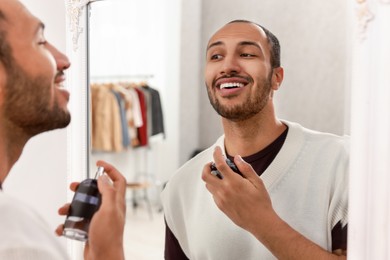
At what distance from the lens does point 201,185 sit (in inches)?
34.9

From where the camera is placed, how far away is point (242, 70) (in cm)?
82

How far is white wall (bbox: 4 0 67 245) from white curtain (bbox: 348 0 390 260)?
69cm

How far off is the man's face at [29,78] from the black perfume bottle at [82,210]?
0.13 meters

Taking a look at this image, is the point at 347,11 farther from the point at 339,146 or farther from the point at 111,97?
the point at 111,97

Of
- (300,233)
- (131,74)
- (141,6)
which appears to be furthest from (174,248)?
(141,6)

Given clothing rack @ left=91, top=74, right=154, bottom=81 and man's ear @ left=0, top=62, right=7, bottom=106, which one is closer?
man's ear @ left=0, top=62, right=7, bottom=106

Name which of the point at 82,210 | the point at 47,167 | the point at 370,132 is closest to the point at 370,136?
the point at 370,132

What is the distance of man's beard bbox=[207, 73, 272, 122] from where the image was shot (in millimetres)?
813

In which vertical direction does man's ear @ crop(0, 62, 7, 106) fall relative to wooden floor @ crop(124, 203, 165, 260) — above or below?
above

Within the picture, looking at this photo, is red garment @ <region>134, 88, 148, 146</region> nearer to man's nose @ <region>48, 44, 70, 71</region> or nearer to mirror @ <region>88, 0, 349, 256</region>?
mirror @ <region>88, 0, 349, 256</region>

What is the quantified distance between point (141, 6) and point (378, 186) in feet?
1.88

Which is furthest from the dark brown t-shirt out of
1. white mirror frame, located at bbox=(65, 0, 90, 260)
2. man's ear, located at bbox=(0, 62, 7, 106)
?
man's ear, located at bbox=(0, 62, 7, 106)

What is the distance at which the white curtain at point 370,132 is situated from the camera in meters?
0.68

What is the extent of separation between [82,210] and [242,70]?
353mm
